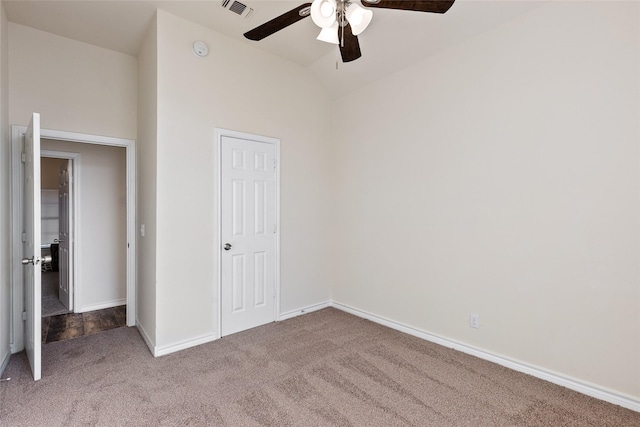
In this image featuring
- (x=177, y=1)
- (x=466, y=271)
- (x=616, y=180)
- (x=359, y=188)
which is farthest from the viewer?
(x=359, y=188)

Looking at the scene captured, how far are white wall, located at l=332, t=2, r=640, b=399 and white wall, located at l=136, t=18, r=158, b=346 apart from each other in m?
2.25

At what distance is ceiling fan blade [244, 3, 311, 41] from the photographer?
1.87 metres

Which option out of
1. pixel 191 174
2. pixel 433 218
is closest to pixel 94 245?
pixel 191 174

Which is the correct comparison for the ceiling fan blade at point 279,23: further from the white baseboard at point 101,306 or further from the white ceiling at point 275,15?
the white baseboard at point 101,306

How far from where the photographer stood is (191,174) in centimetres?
289

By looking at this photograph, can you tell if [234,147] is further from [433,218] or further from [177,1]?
[433,218]

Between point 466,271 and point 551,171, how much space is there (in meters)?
1.04

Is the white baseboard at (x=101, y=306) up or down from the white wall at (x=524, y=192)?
down

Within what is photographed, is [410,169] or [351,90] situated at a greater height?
[351,90]

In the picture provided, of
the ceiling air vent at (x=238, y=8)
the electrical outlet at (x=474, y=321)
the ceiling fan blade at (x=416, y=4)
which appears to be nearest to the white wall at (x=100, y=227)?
the ceiling air vent at (x=238, y=8)

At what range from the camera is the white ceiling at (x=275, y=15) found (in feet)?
8.26

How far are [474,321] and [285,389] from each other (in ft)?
5.61

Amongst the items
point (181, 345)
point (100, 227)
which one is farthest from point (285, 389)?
point (100, 227)

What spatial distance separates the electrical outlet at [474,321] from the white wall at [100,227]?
4207 millimetres
